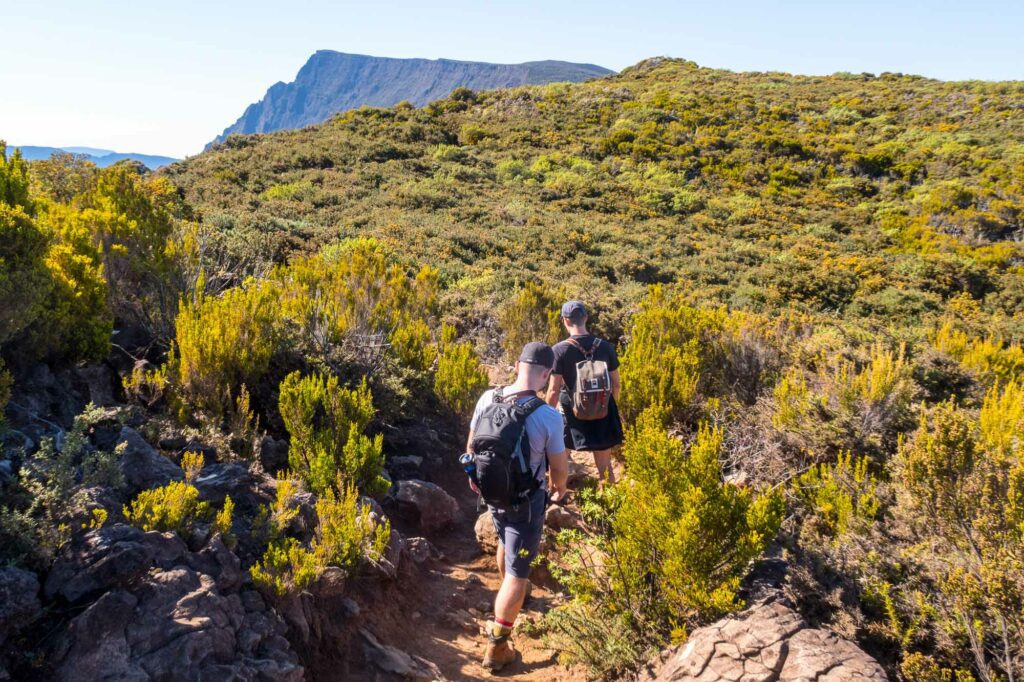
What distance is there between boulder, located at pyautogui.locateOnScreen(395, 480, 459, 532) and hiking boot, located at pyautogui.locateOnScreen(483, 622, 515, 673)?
141 centimetres

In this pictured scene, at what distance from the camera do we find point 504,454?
9.72 feet

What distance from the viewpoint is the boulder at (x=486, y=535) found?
434 cm

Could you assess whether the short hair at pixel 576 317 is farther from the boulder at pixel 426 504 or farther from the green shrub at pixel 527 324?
the green shrub at pixel 527 324

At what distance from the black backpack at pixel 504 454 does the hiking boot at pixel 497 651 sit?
0.70 metres

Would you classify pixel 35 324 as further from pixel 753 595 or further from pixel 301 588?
pixel 753 595

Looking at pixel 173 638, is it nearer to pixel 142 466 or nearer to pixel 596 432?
pixel 142 466

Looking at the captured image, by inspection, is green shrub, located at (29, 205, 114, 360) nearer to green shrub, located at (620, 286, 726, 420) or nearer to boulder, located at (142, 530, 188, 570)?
boulder, located at (142, 530, 188, 570)

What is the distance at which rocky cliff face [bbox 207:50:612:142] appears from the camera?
511 ft

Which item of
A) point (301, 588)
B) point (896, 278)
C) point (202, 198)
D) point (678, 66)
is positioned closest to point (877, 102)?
point (678, 66)

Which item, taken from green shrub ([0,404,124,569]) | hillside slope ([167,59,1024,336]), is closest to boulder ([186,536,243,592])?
green shrub ([0,404,124,569])

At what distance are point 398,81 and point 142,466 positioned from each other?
197 m

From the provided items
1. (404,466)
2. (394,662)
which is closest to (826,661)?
(394,662)

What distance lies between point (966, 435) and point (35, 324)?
532cm

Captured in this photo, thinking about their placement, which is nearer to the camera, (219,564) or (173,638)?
(173,638)
